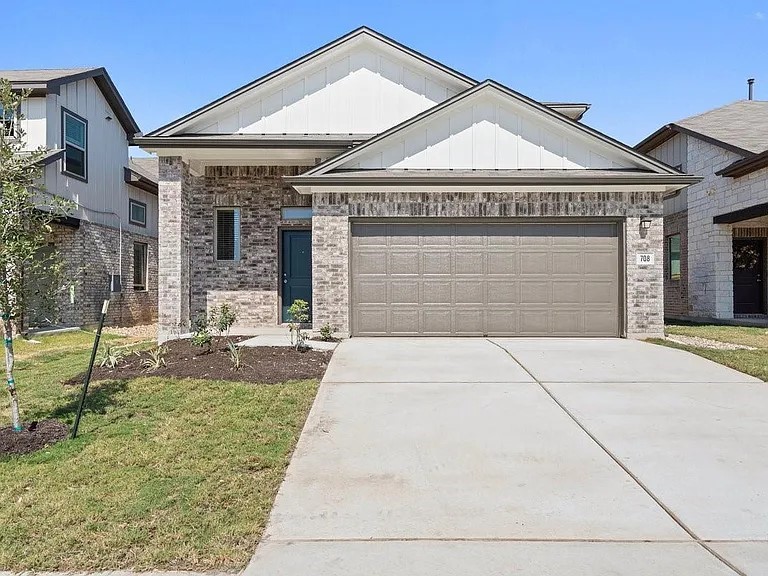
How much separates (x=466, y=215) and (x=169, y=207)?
630cm

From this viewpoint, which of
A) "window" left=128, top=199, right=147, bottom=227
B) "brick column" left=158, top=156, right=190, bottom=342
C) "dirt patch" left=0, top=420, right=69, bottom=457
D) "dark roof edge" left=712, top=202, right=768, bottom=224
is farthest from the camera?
"window" left=128, top=199, right=147, bottom=227

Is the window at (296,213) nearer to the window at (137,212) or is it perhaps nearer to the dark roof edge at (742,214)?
the window at (137,212)

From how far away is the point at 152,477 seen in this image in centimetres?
394

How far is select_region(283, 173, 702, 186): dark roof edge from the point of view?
10.1 meters

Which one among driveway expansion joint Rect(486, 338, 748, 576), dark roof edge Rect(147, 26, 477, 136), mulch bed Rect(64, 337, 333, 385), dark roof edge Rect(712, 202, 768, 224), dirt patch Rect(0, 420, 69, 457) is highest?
dark roof edge Rect(147, 26, 477, 136)

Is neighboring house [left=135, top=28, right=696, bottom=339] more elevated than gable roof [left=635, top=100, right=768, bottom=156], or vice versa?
gable roof [left=635, top=100, right=768, bottom=156]

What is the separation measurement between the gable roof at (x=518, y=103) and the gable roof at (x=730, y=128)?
570 cm

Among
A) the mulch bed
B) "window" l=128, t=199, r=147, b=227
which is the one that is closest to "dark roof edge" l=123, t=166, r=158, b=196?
"window" l=128, t=199, r=147, b=227

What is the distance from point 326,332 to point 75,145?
9416 millimetres

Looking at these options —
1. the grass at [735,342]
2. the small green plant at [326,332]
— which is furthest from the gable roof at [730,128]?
the small green plant at [326,332]

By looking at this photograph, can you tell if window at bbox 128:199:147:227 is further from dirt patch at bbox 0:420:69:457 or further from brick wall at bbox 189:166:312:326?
dirt patch at bbox 0:420:69:457

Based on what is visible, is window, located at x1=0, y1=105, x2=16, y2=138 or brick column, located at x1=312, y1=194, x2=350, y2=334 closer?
window, located at x1=0, y1=105, x2=16, y2=138

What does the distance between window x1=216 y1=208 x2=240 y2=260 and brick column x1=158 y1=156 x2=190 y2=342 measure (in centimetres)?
126

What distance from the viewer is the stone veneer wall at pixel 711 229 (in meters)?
→ 14.8
